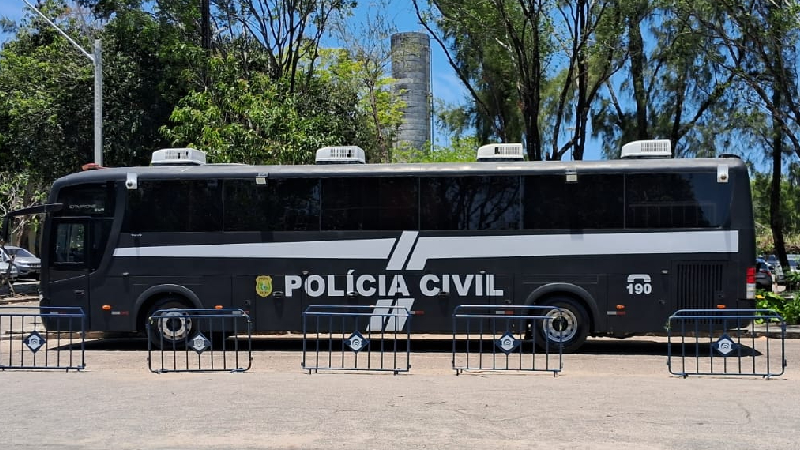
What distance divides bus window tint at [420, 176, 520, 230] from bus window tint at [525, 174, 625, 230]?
32 centimetres

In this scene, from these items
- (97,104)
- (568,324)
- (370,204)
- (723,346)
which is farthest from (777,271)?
(97,104)

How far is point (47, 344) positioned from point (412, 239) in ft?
21.2

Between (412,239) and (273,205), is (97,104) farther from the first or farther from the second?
(412,239)

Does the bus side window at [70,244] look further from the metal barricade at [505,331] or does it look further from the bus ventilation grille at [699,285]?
the bus ventilation grille at [699,285]

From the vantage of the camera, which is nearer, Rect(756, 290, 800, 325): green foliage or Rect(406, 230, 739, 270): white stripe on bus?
Rect(406, 230, 739, 270): white stripe on bus

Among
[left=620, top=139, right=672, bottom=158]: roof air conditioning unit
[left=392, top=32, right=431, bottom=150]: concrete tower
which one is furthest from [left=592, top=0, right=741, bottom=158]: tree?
[left=392, top=32, right=431, bottom=150]: concrete tower

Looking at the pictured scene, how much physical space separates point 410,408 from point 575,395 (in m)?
2.09

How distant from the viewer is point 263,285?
1477 centimetres

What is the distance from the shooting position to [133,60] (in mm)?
26812

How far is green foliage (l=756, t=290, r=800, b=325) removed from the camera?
17906 mm

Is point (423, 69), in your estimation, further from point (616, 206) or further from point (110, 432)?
point (110, 432)

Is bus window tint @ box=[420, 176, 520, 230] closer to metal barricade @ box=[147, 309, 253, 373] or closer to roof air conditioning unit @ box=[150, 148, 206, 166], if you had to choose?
metal barricade @ box=[147, 309, 253, 373]

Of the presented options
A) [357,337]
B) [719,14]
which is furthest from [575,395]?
[719,14]

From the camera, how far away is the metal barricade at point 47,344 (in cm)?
1235
